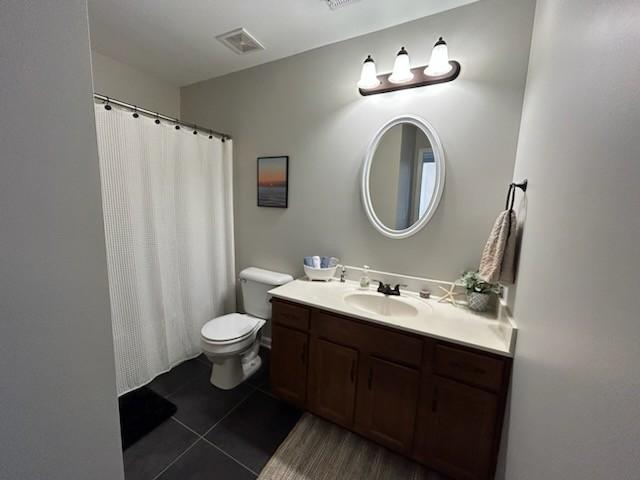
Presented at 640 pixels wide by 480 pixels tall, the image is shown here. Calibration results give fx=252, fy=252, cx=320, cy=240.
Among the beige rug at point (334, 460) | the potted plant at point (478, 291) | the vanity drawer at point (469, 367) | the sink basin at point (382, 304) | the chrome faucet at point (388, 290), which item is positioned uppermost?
the potted plant at point (478, 291)

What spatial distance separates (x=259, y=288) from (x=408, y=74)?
1.87 meters

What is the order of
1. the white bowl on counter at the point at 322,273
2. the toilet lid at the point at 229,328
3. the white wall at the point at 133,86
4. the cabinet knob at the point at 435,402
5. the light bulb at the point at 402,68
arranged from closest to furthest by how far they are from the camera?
the cabinet knob at the point at 435,402, the light bulb at the point at 402,68, the toilet lid at the point at 229,328, the white bowl on counter at the point at 322,273, the white wall at the point at 133,86

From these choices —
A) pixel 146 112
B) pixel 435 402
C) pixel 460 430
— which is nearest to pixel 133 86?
pixel 146 112

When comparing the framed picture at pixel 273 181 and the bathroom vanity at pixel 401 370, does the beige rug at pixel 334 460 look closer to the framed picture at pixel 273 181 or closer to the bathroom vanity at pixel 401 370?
the bathroom vanity at pixel 401 370

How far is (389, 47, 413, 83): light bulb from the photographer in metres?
1.51

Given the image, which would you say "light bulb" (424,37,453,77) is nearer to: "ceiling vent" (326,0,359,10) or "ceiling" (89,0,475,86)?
"ceiling" (89,0,475,86)

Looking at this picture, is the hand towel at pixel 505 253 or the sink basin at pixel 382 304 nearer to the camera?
the hand towel at pixel 505 253

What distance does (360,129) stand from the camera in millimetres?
1793

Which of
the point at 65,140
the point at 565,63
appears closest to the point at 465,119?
the point at 565,63

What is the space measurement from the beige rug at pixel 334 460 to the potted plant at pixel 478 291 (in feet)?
3.05

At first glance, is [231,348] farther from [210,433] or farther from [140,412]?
[140,412]

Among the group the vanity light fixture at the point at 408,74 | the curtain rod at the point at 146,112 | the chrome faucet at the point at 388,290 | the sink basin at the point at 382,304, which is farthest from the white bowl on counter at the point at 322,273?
the curtain rod at the point at 146,112

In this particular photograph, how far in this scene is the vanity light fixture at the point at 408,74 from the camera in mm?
1433

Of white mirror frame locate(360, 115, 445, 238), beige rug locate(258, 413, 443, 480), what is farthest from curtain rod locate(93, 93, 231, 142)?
beige rug locate(258, 413, 443, 480)
